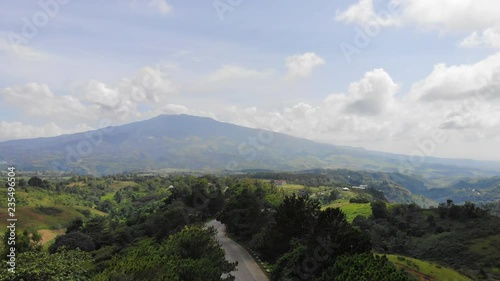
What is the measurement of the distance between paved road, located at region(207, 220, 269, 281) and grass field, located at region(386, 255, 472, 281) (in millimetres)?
12586

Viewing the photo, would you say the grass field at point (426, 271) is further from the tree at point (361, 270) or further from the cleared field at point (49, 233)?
the cleared field at point (49, 233)

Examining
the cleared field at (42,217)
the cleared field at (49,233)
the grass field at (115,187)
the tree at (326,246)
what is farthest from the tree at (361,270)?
the grass field at (115,187)

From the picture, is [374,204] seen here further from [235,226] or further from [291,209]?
[291,209]

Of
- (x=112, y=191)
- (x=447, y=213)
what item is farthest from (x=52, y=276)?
(x=112, y=191)

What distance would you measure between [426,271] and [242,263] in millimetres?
19010

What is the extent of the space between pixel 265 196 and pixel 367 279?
74.5 metres

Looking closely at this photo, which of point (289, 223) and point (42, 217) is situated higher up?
point (289, 223)

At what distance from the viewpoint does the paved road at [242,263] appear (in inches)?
1476

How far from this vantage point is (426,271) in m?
34.8

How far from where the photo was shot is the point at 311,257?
26.0 meters

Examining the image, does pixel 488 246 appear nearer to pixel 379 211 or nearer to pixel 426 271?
pixel 379 211

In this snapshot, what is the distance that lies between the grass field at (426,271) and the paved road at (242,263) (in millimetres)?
12586

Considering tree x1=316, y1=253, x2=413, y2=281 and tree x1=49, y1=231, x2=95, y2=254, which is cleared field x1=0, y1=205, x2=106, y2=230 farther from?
tree x1=316, y1=253, x2=413, y2=281

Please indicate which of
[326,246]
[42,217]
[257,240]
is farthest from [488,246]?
[42,217]
